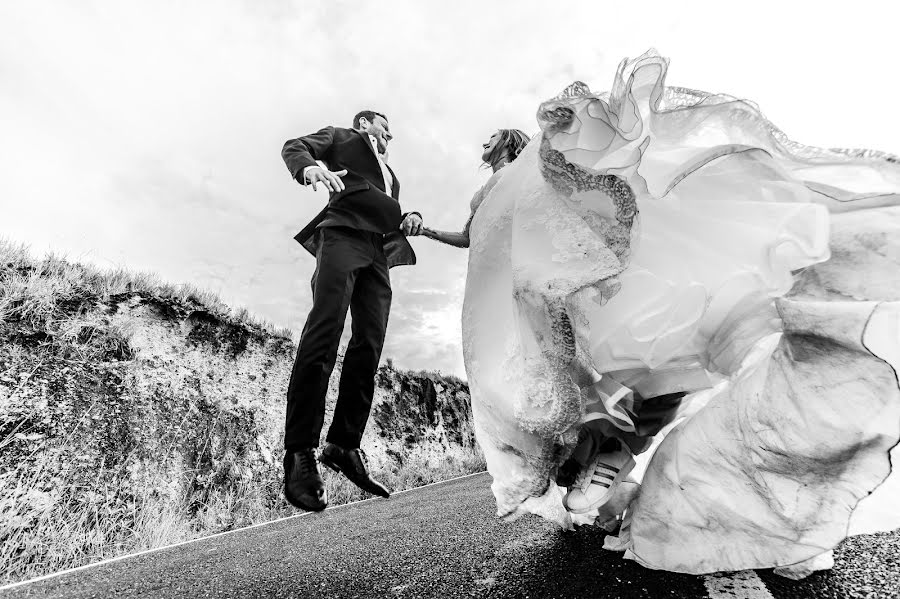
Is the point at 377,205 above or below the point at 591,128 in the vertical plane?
above

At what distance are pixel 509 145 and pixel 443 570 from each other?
1.74m

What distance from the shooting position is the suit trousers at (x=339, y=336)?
1939 millimetres

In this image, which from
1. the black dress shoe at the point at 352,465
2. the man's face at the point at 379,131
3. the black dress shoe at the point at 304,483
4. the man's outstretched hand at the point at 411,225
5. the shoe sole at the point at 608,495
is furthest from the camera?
the man's face at the point at 379,131

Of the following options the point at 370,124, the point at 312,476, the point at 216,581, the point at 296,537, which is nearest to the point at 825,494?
the point at 312,476

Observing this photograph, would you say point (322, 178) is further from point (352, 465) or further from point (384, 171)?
point (352, 465)

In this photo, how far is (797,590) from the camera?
1.05 meters

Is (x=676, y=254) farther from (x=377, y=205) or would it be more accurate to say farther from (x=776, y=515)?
(x=377, y=205)

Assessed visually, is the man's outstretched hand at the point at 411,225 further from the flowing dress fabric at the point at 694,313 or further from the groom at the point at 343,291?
the flowing dress fabric at the point at 694,313

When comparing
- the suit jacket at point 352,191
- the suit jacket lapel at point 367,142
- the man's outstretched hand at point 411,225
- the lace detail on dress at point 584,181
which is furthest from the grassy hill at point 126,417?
the lace detail on dress at point 584,181

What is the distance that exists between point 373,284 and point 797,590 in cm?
187

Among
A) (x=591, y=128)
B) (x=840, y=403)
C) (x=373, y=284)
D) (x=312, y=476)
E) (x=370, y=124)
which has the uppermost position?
(x=370, y=124)

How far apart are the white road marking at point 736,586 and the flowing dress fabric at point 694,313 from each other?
146 mm

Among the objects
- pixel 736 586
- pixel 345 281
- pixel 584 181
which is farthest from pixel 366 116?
pixel 736 586

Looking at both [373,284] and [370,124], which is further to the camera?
[370,124]
